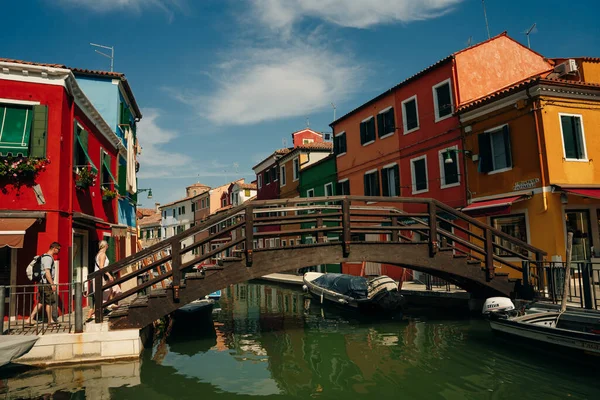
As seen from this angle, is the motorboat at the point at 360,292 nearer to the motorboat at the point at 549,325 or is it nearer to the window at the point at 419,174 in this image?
the motorboat at the point at 549,325

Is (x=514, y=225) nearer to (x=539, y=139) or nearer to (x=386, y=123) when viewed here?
Answer: (x=539, y=139)

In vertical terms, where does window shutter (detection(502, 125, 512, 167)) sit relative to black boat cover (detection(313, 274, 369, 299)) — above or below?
above

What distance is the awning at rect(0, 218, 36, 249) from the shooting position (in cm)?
938

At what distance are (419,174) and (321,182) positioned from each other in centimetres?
977

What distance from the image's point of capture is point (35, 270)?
9664 mm

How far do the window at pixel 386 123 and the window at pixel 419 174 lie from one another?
7.55ft

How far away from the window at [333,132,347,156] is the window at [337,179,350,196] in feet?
5.59

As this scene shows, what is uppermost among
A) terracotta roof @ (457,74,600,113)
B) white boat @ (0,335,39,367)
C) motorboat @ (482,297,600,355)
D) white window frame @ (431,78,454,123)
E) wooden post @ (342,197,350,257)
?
white window frame @ (431,78,454,123)

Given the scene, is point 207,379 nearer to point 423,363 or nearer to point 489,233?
point 423,363

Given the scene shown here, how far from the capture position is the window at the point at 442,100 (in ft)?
57.7

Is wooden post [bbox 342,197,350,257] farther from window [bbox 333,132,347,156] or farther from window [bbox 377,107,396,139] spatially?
window [bbox 333,132,347,156]

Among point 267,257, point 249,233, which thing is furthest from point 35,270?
point 267,257

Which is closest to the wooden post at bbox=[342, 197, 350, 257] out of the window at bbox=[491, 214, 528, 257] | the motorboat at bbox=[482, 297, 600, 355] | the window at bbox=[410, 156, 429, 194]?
the motorboat at bbox=[482, 297, 600, 355]

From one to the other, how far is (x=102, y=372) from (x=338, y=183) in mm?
19443
